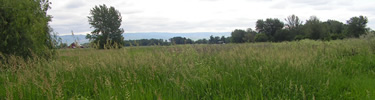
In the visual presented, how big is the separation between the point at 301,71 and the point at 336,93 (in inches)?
25.5

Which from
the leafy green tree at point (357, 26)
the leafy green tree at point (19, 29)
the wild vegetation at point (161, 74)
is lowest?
the wild vegetation at point (161, 74)

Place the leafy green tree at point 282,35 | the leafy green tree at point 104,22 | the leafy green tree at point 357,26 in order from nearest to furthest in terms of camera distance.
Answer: the leafy green tree at point 104,22 → the leafy green tree at point 357,26 → the leafy green tree at point 282,35

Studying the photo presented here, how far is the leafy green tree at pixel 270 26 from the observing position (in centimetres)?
6356

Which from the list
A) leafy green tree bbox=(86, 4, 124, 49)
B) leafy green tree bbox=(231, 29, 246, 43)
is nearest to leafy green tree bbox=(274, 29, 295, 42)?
leafy green tree bbox=(231, 29, 246, 43)

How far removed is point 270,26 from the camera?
64312 mm

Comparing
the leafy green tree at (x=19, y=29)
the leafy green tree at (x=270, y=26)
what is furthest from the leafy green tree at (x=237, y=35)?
the leafy green tree at (x=19, y=29)

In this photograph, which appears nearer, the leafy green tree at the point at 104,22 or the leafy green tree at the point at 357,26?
the leafy green tree at the point at 104,22

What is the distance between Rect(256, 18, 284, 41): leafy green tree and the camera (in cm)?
6356

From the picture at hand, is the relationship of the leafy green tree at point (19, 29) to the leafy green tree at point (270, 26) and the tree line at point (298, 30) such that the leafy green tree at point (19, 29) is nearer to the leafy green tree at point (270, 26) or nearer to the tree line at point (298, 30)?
the tree line at point (298, 30)

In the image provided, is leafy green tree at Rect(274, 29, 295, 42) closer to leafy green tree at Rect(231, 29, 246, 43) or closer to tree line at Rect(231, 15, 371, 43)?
tree line at Rect(231, 15, 371, 43)

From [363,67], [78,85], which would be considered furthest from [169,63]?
[363,67]

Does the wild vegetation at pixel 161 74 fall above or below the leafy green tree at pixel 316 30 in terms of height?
below

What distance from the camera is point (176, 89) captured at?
3447mm

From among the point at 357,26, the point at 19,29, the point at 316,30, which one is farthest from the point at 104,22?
the point at 357,26
